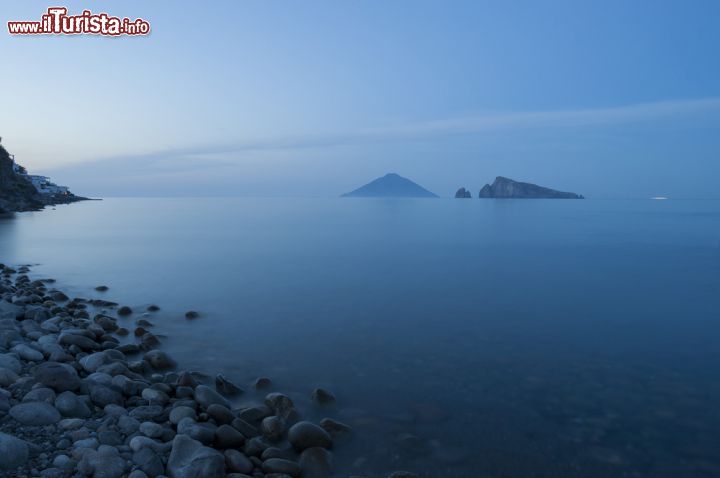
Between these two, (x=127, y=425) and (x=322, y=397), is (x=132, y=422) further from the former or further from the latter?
(x=322, y=397)

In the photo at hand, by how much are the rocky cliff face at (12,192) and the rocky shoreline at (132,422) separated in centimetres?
7449

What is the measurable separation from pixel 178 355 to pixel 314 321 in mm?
4652

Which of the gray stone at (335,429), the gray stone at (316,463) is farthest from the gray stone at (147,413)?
the gray stone at (335,429)

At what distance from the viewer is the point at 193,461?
5582 millimetres

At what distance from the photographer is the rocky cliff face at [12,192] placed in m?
67.9

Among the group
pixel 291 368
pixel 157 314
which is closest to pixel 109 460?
pixel 291 368

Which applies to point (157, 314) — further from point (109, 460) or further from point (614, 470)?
point (614, 470)

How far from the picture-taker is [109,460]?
5.34 m

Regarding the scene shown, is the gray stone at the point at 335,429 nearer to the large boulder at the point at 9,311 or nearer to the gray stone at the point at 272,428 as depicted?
the gray stone at the point at 272,428

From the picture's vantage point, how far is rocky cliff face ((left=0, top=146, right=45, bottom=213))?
67938 mm

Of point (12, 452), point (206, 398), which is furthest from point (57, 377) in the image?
point (12, 452)

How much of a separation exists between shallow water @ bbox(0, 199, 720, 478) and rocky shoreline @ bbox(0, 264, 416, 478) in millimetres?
755

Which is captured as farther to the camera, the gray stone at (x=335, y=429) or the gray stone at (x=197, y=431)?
the gray stone at (x=335, y=429)

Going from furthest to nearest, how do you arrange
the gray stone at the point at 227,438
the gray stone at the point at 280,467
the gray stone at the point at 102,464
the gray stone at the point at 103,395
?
the gray stone at the point at 103,395 < the gray stone at the point at 227,438 < the gray stone at the point at 280,467 < the gray stone at the point at 102,464
